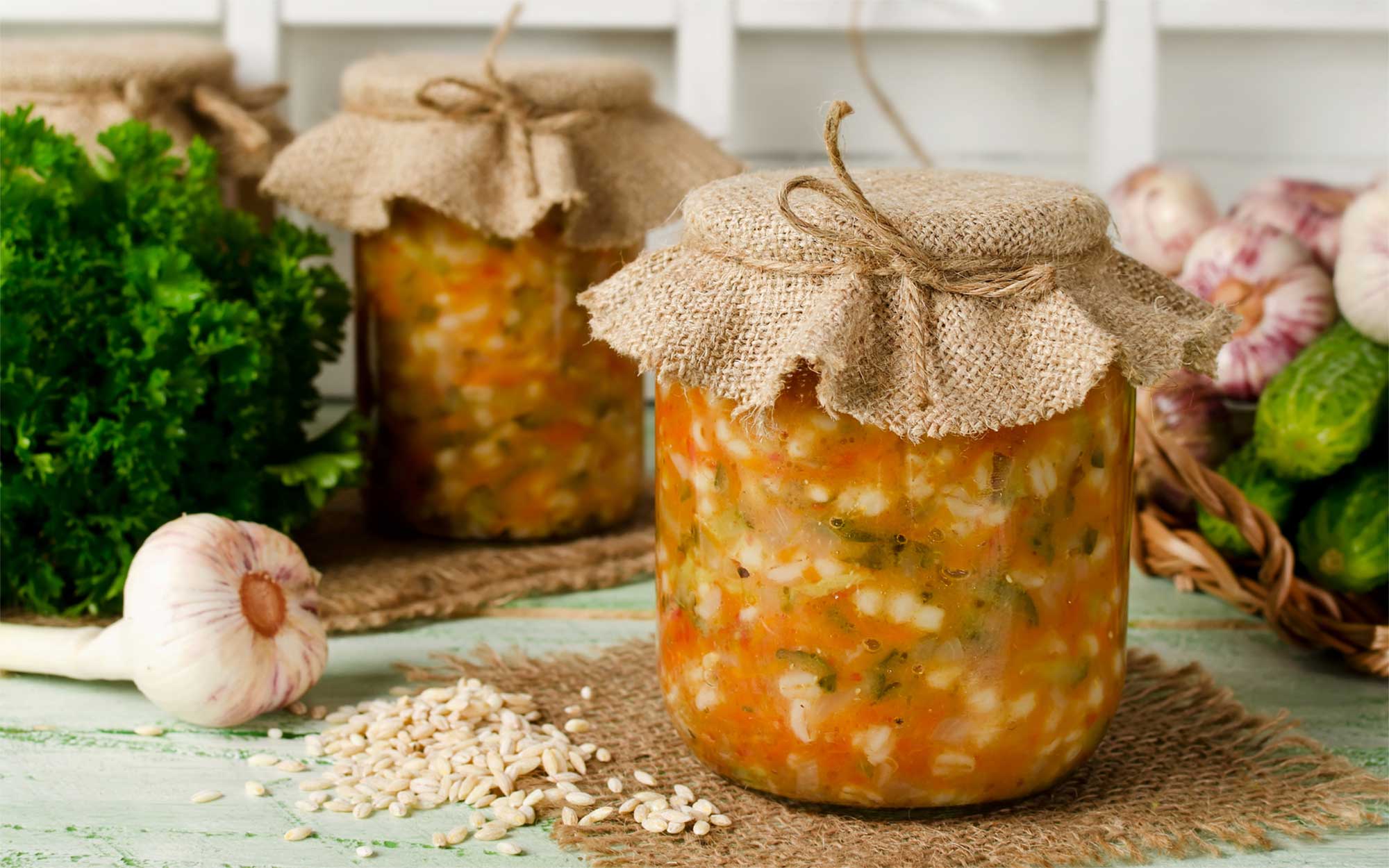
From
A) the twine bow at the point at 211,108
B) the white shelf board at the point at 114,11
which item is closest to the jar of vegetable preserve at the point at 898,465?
the twine bow at the point at 211,108

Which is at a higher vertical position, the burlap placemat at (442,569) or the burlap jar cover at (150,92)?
the burlap jar cover at (150,92)

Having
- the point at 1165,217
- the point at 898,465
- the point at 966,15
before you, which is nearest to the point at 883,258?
the point at 898,465

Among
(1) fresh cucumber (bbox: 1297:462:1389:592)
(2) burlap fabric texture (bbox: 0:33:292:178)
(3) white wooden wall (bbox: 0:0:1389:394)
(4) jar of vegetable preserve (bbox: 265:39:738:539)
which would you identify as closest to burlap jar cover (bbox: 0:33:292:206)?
(2) burlap fabric texture (bbox: 0:33:292:178)

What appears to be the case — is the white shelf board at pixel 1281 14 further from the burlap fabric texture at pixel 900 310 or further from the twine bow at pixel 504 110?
the burlap fabric texture at pixel 900 310

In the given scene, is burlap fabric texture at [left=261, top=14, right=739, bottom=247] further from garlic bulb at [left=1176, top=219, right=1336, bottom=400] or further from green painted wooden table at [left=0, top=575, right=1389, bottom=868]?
garlic bulb at [left=1176, top=219, right=1336, bottom=400]

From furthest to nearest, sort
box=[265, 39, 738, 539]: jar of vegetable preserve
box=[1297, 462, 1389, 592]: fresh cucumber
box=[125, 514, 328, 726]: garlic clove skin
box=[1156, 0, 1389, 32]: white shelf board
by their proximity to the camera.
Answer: box=[1156, 0, 1389, 32]: white shelf board < box=[265, 39, 738, 539]: jar of vegetable preserve < box=[1297, 462, 1389, 592]: fresh cucumber < box=[125, 514, 328, 726]: garlic clove skin

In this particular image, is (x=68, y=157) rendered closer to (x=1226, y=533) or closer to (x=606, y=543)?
(x=606, y=543)

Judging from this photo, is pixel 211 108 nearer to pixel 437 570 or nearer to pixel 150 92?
pixel 150 92
